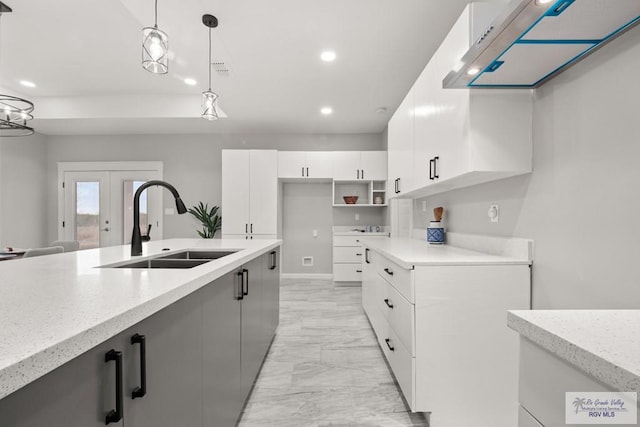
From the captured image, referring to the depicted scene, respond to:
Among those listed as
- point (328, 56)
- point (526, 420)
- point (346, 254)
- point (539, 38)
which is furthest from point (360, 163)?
point (526, 420)

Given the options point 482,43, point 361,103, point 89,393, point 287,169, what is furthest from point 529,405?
point 287,169

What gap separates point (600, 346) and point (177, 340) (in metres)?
1.06

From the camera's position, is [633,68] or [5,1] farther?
[5,1]

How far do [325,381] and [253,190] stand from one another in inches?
135

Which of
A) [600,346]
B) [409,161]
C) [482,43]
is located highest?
[482,43]

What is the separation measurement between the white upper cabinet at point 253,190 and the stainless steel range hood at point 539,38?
12.2 feet

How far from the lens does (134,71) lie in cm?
369

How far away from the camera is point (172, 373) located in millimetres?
920

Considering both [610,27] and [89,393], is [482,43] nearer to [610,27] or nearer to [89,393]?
[610,27]

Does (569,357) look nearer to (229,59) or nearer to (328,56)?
(328,56)

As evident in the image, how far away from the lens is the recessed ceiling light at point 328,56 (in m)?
3.01

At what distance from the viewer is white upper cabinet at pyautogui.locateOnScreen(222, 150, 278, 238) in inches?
193

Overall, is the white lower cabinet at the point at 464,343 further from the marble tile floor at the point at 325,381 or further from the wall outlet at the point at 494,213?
the wall outlet at the point at 494,213

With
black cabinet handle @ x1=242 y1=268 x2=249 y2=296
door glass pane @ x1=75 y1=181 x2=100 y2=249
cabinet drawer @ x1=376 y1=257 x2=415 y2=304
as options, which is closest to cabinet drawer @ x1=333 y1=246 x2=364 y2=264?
cabinet drawer @ x1=376 y1=257 x2=415 y2=304
